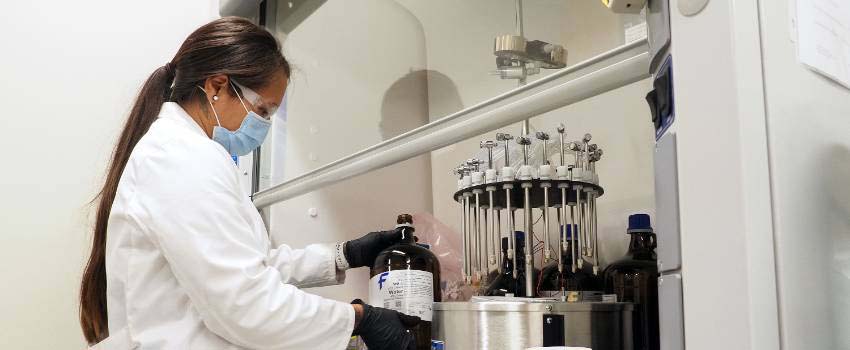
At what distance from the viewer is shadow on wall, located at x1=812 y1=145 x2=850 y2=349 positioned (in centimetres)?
63

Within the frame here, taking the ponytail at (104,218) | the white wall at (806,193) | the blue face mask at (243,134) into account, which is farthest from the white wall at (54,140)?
the white wall at (806,193)

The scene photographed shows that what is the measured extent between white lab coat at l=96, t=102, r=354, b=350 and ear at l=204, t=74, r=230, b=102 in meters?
0.14

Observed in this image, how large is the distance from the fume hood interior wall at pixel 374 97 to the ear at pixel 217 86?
2.07 feet

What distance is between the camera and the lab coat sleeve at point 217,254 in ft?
3.30

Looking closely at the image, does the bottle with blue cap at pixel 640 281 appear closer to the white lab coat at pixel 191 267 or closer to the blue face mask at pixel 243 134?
the white lab coat at pixel 191 267

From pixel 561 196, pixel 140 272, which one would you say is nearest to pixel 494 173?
pixel 561 196

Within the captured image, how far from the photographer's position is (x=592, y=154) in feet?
3.60

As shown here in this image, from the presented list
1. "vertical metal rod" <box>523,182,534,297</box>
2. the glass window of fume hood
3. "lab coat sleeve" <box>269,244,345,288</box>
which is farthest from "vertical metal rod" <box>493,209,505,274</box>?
the glass window of fume hood

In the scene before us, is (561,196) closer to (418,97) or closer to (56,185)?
(418,97)

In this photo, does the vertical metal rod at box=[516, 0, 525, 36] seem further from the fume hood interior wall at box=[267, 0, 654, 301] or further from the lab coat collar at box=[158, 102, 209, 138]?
the lab coat collar at box=[158, 102, 209, 138]

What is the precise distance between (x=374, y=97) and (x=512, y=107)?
884 millimetres

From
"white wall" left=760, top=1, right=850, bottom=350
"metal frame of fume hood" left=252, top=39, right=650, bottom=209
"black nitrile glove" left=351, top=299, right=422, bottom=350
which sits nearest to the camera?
"white wall" left=760, top=1, right=850, bottom=350

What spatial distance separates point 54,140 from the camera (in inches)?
71.8

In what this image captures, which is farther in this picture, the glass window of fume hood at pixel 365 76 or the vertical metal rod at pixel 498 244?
the glass window of fume hood at pixel 365 76
